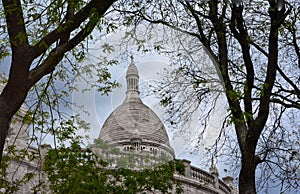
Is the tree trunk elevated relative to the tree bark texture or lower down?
lower down

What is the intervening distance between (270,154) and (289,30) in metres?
2.67

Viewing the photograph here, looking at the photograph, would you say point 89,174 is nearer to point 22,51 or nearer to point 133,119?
point 133,119

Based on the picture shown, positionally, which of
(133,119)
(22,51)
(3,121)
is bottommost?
(3,121)

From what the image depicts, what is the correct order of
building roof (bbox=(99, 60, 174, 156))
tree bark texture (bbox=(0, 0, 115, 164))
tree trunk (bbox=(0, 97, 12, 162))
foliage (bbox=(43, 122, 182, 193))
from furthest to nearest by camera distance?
foliage (bbox=(43, 122, 182, 193))
building roof (bbox=(99, 60, 174, 156))
tree bark texture (bbox=(0, 0, 115, 164))
tree trunk (bbox=(0, 97, 12, 162))

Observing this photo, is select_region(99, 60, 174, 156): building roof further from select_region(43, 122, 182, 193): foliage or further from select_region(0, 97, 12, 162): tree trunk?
select_region(43, 122, 182, 193): foliage

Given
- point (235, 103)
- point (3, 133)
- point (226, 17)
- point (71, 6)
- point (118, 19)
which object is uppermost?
point (226, 17)

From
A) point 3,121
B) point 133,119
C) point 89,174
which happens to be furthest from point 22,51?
point 89,174

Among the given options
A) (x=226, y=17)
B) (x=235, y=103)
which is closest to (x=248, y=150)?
(x=235, y=103)

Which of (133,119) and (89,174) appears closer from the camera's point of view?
(133,119)

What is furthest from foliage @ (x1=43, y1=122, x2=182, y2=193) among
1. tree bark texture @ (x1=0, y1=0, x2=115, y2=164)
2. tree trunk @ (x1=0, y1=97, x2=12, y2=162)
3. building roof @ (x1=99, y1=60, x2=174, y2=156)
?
tree trunk @ (x1=0, y1=97, x2=12, y2=162)

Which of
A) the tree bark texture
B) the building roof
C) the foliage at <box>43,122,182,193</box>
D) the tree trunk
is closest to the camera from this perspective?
the tree trunk

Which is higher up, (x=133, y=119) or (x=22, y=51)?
(x=22, y=51)

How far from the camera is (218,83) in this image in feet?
28.3

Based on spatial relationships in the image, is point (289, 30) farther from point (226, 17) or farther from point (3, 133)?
point (3, 133)
